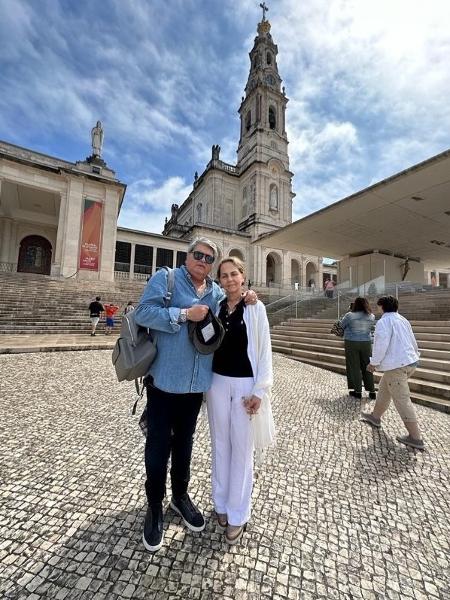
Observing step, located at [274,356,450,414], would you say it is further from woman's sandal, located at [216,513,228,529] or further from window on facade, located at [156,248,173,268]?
window on facade, located at [156,248,173,268]

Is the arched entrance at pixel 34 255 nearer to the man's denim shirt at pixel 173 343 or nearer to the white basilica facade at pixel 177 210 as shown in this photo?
the white basilica facade at pixel 177 210

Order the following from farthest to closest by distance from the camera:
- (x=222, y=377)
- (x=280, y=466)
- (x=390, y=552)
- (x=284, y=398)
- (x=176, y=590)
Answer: (x=284, y=398) → (x=280, y=466) → (x=222, y=377) → (x=390, y=552) → (x=176, y=590)

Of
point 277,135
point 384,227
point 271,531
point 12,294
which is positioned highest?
point 277,135

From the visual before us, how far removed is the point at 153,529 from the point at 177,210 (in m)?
61.0

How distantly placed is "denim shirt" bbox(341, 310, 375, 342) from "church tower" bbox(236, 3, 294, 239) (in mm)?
31577

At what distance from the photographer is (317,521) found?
197cm

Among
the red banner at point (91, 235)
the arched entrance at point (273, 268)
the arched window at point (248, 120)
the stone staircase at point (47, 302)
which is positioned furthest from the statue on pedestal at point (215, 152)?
the stone staircase at point (47, 302)

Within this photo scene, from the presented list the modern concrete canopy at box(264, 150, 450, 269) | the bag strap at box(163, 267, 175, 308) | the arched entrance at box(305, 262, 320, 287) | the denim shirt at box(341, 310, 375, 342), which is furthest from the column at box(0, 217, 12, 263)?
the arched entrance at box(305, 262, 320, 287)

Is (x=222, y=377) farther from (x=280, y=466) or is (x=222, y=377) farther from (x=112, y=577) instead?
(x=280, y=466)

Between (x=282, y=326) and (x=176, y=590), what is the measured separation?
1187 centimetres

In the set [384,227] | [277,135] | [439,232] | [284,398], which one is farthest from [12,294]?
[277,135]

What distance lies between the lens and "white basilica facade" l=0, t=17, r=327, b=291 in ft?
71.3

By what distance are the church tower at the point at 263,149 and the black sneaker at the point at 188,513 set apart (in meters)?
35.0

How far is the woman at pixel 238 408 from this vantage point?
1814mm
